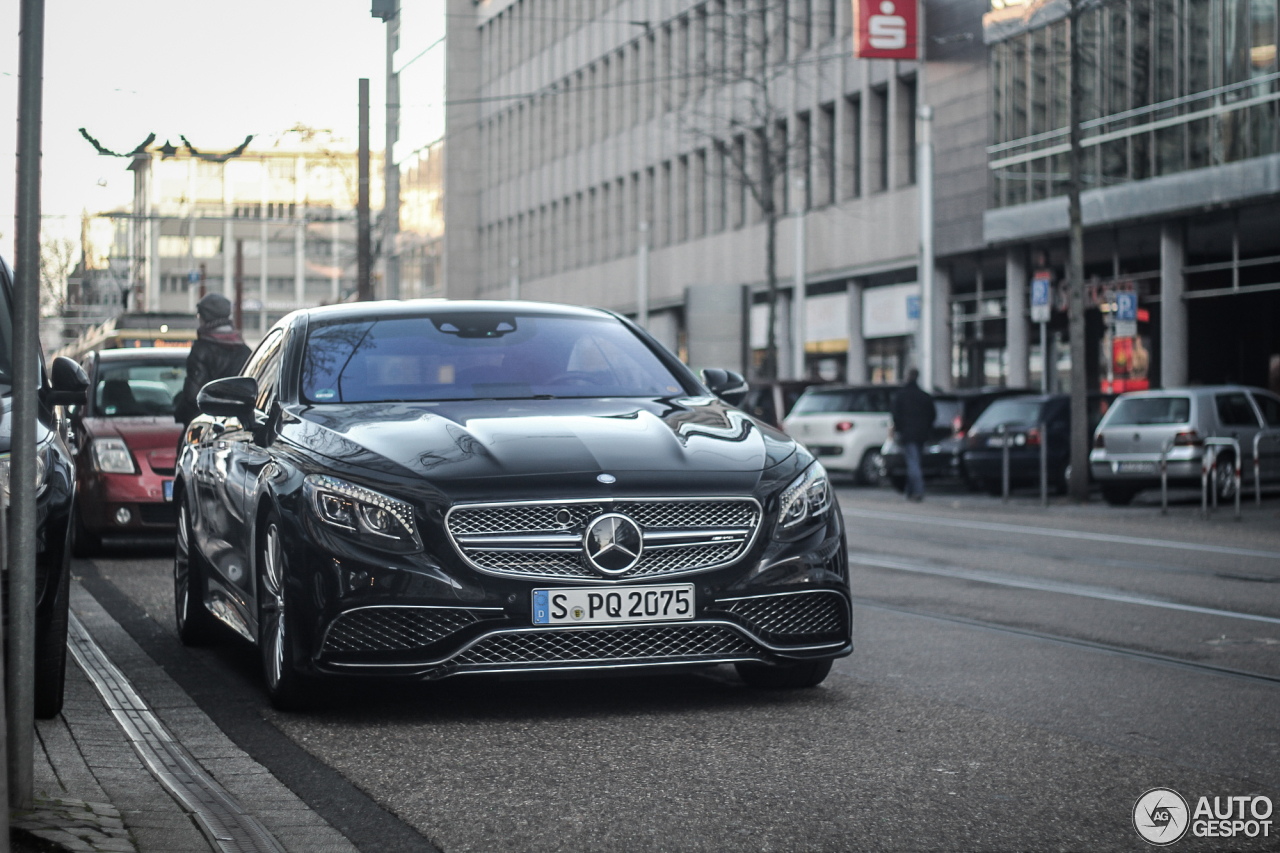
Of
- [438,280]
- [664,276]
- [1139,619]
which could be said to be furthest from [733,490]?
[438,280]

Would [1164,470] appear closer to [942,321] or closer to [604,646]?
[604,646]

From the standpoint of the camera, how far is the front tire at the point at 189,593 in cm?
860

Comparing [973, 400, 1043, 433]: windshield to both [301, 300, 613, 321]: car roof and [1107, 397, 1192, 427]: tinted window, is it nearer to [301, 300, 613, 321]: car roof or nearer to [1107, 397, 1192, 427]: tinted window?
[1107, 397, 1192, 427]: tinted window

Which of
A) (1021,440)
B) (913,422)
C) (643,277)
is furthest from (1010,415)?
(643,277)

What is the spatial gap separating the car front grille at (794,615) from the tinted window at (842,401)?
74.4ft

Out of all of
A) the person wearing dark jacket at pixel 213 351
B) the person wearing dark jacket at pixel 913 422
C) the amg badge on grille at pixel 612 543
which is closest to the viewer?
the amg badge on grille at pixel 612 543

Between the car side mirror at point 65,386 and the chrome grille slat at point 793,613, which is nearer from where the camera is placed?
the chrome grille slat at point 793,613

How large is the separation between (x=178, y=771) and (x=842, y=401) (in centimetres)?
2439

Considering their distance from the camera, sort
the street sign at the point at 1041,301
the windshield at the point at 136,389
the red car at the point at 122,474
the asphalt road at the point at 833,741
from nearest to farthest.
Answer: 1. the asphalt road at the point at 833,741
2. the red car at the point at 122,474
3. the windshield at the point at 136,389
4. the street sign at the point at 1041,301

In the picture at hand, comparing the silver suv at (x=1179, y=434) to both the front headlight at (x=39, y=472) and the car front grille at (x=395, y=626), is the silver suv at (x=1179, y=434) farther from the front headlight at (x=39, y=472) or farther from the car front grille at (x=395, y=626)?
the front headlight at (x=39, y=472)

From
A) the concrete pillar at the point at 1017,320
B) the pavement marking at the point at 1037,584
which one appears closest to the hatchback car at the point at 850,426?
the concrete pillar at the point at 1017,320

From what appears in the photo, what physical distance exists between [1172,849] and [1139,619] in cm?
583

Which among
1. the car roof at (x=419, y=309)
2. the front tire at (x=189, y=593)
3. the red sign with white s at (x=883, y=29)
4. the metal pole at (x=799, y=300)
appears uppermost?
the red sign with white s at (x=883, y=29)

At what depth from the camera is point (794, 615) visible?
262 inches
